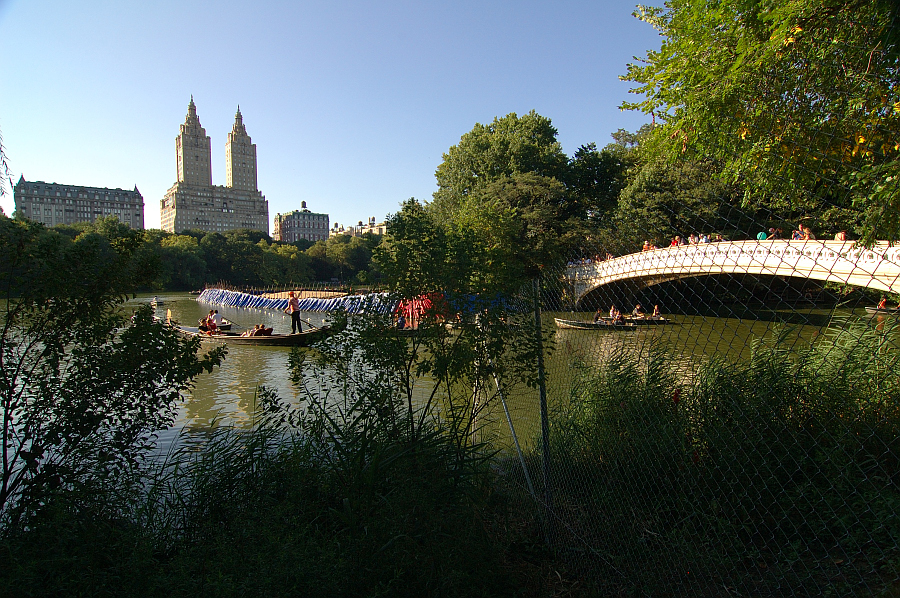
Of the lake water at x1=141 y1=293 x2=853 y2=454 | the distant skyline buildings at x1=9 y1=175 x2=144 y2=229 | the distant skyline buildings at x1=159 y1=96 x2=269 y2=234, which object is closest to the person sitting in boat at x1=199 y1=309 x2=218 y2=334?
the lake water at x1=141 y1=293 x2=853 y2=454

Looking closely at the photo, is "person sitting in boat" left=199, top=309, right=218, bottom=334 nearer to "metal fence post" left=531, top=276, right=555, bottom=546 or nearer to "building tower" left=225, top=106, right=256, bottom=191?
"metal fence post" left=531, top=276, right=555, bottom=546

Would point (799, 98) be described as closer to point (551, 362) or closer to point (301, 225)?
point (551, 362)

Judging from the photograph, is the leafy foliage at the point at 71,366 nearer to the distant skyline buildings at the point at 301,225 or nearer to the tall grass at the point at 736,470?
the tall grass at the point at 736,470

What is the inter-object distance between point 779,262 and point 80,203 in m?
158

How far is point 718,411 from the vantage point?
4.49m

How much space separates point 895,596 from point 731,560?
0.90m

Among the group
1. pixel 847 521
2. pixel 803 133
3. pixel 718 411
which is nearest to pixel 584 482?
pixel 718 411

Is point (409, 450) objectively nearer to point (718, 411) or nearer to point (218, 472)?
point (218, 472)

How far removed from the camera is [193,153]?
155m

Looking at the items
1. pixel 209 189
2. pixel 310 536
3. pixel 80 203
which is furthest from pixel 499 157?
pixel 209 189

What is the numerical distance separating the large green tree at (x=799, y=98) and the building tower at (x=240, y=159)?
173440 mm

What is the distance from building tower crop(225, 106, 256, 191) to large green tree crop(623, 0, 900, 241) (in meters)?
173

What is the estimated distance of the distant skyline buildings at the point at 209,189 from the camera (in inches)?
5728

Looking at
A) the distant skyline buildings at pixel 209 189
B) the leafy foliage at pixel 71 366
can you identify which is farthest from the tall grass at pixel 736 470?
the distant skyline buildings at pixel 209 189
